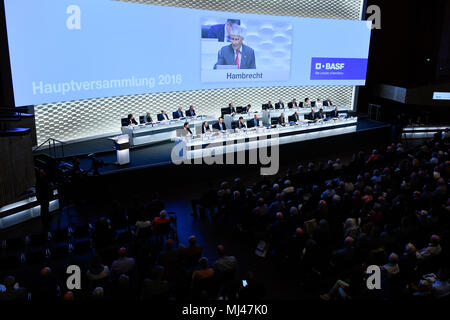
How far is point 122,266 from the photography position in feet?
18.7

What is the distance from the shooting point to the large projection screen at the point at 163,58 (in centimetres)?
967

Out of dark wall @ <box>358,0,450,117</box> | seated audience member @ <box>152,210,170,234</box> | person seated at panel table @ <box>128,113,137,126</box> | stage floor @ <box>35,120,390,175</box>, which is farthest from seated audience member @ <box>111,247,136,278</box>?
dark wall @ <box>358,0,450,117</box>

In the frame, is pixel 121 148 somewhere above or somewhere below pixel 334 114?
below

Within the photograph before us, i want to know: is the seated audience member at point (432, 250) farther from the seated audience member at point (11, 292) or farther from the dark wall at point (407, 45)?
the dark wall at point (407, 45)

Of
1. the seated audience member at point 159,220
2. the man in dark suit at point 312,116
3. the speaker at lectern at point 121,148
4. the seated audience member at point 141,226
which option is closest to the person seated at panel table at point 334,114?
the man in dark suit at point 312,116

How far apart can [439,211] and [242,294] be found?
4.23m

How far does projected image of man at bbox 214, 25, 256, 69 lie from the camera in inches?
559

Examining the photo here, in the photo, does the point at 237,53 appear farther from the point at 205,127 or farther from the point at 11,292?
the point at 11,292

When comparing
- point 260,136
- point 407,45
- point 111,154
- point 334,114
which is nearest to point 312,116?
point 334,114

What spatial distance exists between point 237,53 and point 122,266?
34.2ft

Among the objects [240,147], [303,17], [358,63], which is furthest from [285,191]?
[358,63]

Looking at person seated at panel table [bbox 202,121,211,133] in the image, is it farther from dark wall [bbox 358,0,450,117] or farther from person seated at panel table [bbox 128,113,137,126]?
dark wall [bbox 358,0,450,117]

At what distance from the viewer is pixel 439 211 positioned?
7.12m

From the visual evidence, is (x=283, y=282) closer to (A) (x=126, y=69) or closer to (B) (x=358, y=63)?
(A) (x=126, y=69)
